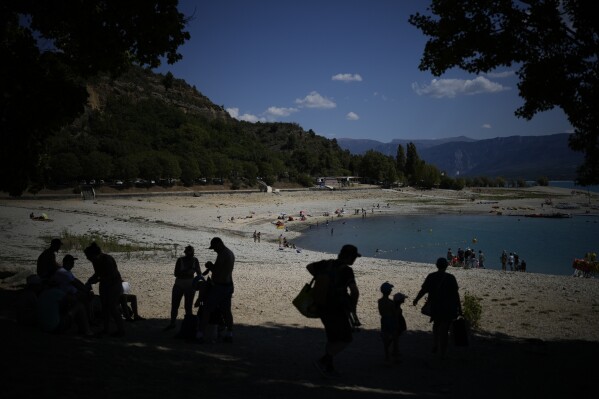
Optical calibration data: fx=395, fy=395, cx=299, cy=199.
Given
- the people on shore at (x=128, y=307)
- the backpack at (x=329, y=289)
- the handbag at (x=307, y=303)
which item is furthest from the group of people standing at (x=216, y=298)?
the people on shore at (x=128, y=307)

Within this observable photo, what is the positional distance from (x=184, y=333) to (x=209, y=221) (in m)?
39.3

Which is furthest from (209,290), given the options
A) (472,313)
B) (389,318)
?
(472,313)

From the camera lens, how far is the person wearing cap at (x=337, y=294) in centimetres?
471

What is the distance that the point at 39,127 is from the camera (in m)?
6.41

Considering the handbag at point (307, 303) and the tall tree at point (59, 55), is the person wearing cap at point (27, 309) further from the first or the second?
the handbag at point (307, 303)

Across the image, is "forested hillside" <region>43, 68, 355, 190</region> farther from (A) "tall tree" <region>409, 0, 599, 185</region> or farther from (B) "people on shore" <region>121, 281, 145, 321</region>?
(A) "tall tree" <region>409, 0, 599, 185</region>

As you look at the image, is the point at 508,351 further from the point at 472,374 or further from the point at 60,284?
the point at 60,284

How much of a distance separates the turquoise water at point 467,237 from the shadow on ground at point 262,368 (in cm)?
2588

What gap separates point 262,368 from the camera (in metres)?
5.69

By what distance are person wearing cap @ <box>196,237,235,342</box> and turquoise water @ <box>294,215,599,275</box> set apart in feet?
91.2

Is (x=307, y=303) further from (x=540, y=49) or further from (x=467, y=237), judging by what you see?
(x=467, y=237)

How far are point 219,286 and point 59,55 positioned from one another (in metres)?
5.21

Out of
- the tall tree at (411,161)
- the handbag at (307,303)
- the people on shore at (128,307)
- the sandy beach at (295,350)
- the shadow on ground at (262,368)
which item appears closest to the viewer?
the shadow on ground at (262,368)

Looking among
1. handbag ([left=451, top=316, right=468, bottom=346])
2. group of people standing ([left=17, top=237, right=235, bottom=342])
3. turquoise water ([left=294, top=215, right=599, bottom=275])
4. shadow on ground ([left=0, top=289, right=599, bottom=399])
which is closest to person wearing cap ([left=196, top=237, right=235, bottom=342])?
group of people standing ([left=17, top=237, right=235, bottom=342])
